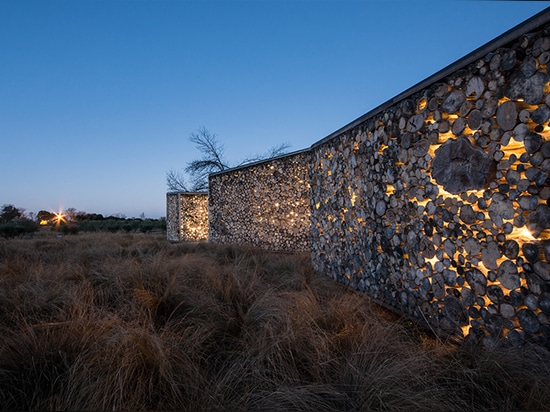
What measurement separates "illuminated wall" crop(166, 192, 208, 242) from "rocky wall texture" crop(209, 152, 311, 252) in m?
4.64

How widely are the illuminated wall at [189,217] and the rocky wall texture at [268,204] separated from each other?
464cm

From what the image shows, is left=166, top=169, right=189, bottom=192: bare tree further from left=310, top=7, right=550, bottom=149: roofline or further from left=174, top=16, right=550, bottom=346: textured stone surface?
left=310, top=7, right=550, bottom=149: roofline

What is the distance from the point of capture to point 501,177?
2188 millimetres

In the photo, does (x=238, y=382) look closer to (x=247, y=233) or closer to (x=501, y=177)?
(x=501, y=177)

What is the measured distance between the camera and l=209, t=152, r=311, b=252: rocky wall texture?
30.3ft

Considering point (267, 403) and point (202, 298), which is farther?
point (202, 298)

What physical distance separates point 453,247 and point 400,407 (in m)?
1.51

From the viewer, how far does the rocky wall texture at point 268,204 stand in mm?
9242

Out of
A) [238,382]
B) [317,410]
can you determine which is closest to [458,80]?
[317,410]

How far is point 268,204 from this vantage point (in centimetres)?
995

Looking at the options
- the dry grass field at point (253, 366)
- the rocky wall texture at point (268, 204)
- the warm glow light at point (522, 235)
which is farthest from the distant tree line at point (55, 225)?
the warm glow light at point (522, 235)

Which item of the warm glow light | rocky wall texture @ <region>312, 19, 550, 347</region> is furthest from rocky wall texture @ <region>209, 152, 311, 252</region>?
the warm glow light

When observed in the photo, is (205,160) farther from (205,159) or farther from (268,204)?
(268,204)

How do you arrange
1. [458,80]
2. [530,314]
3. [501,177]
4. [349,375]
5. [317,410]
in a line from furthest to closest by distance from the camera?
[458,80] < [501,177] < [530,314] < [349,375] < [317,410]
